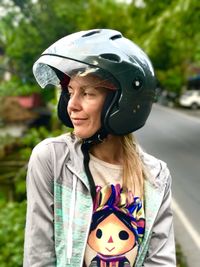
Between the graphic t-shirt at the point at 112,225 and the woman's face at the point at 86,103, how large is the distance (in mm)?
125

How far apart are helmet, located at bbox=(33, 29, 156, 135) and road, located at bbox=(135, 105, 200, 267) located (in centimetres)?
277

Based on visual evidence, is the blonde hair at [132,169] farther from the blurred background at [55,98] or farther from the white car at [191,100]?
the white car at [191,100]

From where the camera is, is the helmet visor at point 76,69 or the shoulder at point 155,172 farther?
the shoulder at point 155,172

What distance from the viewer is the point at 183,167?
9.48m

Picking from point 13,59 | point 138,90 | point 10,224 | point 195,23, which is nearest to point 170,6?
point 195,23

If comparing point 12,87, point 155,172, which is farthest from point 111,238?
point 12,87

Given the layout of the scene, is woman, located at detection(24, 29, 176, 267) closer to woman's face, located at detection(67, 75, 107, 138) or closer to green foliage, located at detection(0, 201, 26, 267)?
woman's face, located at detection(67, 75, 107, 138)

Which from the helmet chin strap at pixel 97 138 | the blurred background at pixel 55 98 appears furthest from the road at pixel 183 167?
the helmet chin strap at pixel 97 138

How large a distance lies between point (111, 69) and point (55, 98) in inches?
162

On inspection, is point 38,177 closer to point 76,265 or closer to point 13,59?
point 76,265

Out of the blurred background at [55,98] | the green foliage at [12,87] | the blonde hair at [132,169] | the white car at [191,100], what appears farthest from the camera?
the white car at [191,100]

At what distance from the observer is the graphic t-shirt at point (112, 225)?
1471 mm

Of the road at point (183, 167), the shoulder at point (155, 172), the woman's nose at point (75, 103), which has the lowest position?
the road at point (183, 167)

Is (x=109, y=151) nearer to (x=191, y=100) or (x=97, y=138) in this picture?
(x=97, y=138)
